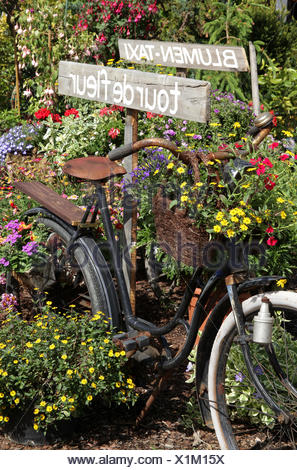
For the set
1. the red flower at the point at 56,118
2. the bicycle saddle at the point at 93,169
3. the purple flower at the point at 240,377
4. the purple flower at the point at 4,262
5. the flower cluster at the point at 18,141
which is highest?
the bicycle saddle at the point at 93,169

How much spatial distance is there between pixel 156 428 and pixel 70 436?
0.45m

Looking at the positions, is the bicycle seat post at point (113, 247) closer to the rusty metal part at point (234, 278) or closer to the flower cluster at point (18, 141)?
the rusty metal part at point (234, 278)

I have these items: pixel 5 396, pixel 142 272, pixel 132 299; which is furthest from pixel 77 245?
→ pixel 142 272

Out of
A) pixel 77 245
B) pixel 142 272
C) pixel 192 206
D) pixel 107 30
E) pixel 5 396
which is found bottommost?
pixel 142 272

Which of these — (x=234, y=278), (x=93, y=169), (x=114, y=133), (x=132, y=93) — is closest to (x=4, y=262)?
(x=93, y=169)

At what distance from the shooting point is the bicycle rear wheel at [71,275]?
3.21 m

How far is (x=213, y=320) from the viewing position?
2.58m

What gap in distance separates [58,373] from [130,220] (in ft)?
3.18

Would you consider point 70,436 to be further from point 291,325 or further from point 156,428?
point 291,325

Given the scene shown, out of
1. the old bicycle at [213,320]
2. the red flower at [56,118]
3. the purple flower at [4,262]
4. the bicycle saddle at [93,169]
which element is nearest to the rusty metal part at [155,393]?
the old bicycle at [213,320]

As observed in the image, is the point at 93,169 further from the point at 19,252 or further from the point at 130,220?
the point at 19,252

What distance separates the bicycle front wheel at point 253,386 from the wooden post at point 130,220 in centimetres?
75

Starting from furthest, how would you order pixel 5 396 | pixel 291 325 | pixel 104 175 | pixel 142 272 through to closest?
1. pixel 142 272
2. pixel 291 325
3. pixel 104 175
4. pixel 5 396

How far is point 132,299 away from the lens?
3381 millimetres
